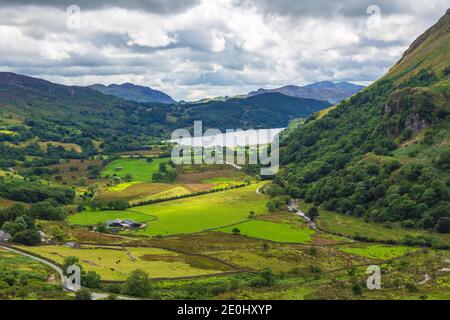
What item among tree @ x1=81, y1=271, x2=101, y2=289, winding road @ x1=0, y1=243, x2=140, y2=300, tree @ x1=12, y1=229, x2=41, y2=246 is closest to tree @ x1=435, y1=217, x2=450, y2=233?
winding road @ x1=0, y1=243, x2=140, y2=300

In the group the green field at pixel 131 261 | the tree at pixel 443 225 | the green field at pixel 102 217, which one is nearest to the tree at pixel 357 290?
the green field at pixel 131 261

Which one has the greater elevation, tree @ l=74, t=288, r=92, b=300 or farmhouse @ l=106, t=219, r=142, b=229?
tree @ l=74, t=288, r=92, b=300

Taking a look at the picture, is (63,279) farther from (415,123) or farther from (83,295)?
(415,123)

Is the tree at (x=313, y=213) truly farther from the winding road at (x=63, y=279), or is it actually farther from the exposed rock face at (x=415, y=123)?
the winding road at (x=63, y=279)

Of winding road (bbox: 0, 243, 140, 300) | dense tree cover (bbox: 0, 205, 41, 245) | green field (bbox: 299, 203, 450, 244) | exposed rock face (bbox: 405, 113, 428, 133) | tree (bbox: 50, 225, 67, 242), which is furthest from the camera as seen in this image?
exposed rock face (bbox: 405, 113, 428, 133)

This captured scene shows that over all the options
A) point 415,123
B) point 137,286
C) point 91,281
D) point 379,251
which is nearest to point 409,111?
point 415,123

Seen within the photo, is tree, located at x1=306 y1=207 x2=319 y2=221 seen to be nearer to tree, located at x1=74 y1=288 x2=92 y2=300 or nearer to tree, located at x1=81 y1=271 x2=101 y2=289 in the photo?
tree, located at x1=81 y1=271 x2=101 y2=289
